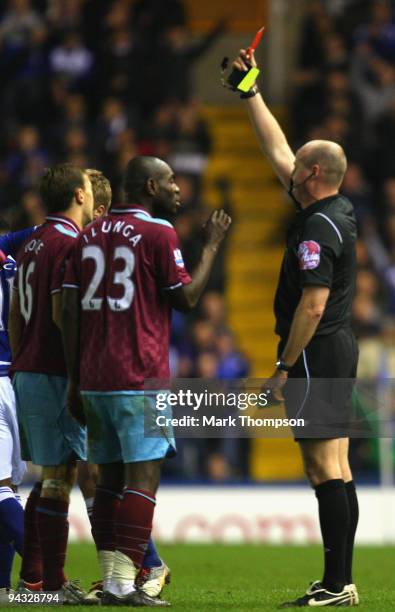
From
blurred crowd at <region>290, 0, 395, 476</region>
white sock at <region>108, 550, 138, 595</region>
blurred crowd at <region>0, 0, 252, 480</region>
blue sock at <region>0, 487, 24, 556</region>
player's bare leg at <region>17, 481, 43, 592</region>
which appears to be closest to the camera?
white sock at <region>108, 550, 138, 595</region>

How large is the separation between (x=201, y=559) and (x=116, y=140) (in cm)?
699

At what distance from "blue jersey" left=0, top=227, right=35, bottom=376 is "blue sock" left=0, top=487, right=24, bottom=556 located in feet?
2.32

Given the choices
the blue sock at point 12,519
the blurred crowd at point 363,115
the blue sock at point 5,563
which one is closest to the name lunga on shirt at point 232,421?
the blue sock at point 12,519

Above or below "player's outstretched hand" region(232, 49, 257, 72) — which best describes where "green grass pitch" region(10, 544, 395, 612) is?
below

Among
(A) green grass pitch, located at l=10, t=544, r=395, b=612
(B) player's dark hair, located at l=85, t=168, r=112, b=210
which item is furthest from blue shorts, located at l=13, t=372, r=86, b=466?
(B) player's dark hair, located at l=85, t=168, r=112, b=210

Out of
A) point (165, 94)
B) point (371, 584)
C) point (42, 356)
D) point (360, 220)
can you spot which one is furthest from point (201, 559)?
point (165, 94)

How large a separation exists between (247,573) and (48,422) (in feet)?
11.9

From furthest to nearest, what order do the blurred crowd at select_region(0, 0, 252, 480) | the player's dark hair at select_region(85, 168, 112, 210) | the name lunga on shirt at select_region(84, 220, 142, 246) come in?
the blurred crowd at select_region(0, 0, 252, 480)
the player's dark hair at select_region(85, 168, 112, 210)
the name lunga on shirt at select_region(84, 220, 142, 246)

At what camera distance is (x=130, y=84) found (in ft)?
64.3

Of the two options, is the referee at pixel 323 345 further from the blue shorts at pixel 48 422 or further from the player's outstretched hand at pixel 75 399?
the blue shorts at pixel 48 422

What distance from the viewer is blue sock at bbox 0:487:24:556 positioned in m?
8.61

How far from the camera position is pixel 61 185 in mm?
8398

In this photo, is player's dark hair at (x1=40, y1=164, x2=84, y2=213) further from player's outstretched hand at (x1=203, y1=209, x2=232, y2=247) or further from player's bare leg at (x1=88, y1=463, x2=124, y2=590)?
player's bare leg at (x1=88, y1=463, x2=124, y2=590)

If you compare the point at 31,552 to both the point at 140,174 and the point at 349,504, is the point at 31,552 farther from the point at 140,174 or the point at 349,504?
the point at 140,174
